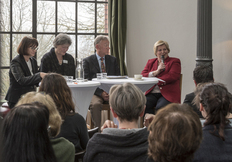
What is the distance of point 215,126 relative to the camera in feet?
4.46

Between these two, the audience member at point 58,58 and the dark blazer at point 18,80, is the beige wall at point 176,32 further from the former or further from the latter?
the dark blazer at point 18,80

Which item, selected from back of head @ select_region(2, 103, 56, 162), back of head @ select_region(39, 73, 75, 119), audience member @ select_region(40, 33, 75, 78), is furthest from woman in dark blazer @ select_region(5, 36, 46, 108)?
back of head @ select_region(2, 103, 56, 162)

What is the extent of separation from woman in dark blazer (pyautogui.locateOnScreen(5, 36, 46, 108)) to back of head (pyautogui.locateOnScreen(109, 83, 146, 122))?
1.99 meters

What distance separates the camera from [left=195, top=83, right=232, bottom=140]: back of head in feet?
4.55

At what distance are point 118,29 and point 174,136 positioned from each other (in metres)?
3.98

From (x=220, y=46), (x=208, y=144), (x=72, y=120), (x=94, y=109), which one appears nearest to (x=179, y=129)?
(x=208, y=144)

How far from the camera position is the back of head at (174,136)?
943mm

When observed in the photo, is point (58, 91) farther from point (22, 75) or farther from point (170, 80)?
point (170, 80)

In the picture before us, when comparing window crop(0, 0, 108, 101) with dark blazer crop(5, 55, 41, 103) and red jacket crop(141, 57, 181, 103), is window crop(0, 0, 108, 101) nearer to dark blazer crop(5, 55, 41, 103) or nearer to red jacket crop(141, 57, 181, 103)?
Result: dark blazer crop(5, 55, 41, 103)

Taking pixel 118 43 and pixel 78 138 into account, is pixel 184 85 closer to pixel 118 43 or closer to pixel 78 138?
pixel 118 43

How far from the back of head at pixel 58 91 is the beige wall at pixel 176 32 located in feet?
10.9

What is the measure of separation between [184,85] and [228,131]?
4013 mm

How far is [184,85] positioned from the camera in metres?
5.29

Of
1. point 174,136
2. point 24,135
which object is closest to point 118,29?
point 174,136
